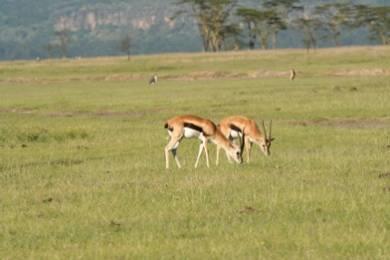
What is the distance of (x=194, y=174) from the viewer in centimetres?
1769

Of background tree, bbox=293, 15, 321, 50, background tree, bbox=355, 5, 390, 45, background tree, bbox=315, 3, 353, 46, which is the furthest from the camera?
background tree, bbox=293, 15, 321, 50

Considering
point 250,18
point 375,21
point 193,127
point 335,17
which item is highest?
point 193,127

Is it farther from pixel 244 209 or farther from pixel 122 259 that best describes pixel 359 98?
pixel 122 259

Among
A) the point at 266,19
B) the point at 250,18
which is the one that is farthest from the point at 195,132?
the point at 250,18

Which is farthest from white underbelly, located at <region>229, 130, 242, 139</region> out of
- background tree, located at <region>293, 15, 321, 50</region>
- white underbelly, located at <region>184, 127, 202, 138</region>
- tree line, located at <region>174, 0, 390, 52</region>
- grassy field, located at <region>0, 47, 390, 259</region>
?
background tree, located at <region>293, 15, 321, 50</region>

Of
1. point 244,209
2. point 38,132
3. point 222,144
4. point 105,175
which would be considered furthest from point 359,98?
point 244,209

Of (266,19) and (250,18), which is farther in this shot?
(250,18)

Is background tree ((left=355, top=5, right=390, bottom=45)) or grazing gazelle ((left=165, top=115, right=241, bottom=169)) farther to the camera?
background tree ((left=355, top=5, right=390, bottom=45))

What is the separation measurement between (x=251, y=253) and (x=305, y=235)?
1.06 metres

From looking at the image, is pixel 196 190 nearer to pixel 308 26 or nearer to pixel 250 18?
pixel 250 18

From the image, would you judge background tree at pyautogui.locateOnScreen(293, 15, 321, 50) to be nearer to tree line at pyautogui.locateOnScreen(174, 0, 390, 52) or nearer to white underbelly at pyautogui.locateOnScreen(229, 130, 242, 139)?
tree line at pyautogui.locateOnScreen(174, 0, 390, 52)

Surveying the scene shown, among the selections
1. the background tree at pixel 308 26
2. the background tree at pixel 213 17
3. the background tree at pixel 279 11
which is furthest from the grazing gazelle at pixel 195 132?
the background tree at pixel 308 26

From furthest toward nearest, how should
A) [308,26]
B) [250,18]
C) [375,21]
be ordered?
[308,26] < [375,21] < [250,18]

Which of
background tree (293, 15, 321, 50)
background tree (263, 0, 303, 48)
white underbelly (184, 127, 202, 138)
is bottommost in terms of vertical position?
background tree (293, 15, 321, 50)
